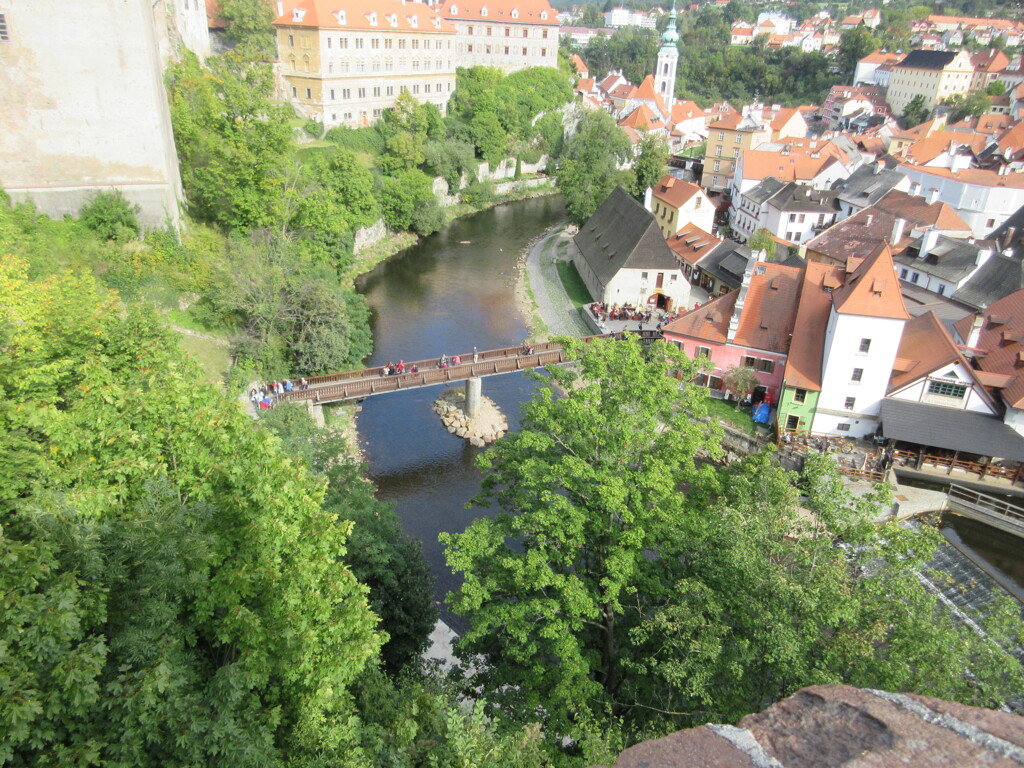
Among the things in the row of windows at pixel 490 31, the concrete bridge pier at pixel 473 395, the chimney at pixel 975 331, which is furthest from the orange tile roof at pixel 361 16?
the chimney at pixel 975 331

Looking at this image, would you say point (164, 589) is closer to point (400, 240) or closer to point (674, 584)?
point (674, 584)

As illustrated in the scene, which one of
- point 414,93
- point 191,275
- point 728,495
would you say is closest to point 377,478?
point 191,275

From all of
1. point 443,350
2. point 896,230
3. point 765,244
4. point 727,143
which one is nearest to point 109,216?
point 443,350

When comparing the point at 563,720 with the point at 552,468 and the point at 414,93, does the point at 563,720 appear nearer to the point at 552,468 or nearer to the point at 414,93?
the point at 552,468

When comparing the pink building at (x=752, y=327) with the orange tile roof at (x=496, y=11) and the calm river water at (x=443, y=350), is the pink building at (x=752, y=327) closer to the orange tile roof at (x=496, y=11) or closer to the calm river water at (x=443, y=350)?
the calm river water at (x=443, y=350)

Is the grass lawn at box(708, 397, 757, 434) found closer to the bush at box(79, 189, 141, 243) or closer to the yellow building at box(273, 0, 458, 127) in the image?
the bush at box(79, 189, 141, 243)
